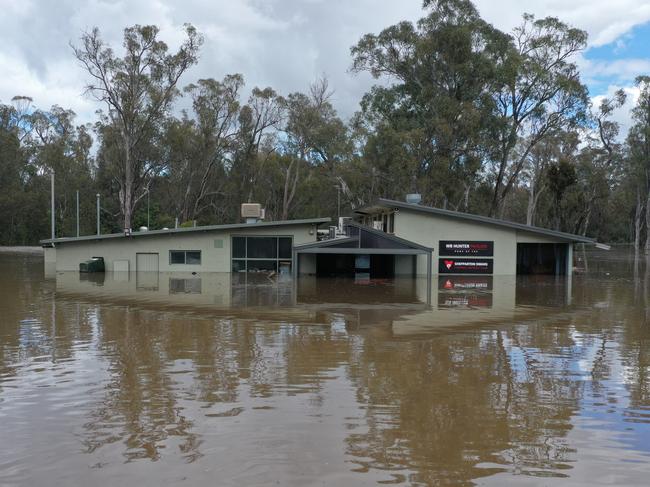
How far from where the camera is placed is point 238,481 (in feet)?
15.6

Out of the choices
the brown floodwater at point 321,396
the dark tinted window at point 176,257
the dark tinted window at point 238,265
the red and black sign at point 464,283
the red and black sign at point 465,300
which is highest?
the dark tinted window at point 176,257

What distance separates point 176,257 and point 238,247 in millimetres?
2897

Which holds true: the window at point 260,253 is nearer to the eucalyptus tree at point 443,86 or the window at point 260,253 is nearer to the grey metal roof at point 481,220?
the grey metal roof at point 481,220

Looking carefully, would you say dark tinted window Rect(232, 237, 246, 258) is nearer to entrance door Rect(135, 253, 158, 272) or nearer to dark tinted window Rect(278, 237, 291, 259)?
dark tinted window Rect(278, 237, 291, 259)

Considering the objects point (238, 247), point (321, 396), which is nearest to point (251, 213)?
point (238, 247)

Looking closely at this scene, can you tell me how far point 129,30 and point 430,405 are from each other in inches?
1465

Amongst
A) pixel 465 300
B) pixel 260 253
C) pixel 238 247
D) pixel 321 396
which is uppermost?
pixel 238 247

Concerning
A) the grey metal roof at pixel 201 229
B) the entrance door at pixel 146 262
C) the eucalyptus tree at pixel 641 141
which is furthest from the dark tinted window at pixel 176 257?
the eucalyptus tree at pixel 641 141

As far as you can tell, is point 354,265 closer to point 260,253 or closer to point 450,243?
point 260,253

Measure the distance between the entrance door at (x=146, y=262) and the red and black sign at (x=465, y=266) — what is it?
43.0ft

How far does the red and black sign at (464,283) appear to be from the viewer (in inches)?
821

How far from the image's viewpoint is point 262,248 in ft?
89.6

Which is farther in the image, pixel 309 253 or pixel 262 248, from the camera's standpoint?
pixel 262 248

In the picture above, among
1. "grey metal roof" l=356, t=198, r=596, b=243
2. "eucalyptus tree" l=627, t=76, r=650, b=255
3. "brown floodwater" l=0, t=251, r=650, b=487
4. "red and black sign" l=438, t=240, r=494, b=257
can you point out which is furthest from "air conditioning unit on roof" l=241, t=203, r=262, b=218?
"eucalyptus tree" l=627, t=76, r=650, b=255
